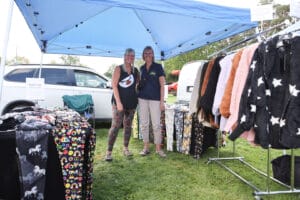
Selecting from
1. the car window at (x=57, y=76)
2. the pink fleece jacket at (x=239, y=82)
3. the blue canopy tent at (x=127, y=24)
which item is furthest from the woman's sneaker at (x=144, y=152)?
the car window at (x=57, y=76)

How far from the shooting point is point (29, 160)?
1.78 m

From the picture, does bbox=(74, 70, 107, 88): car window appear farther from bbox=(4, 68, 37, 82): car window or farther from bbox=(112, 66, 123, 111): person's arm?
bbox=(112, 66, 123, 111): person's arm

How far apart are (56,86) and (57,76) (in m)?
0.28

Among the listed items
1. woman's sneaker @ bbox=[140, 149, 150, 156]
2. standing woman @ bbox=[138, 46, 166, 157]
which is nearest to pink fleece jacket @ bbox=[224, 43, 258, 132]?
standing woman @ bbox=[138, 46, 166, 157]

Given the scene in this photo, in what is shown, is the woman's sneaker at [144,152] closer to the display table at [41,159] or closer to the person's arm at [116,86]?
the person's arm at [116,86]

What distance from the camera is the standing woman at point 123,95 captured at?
12.9ft

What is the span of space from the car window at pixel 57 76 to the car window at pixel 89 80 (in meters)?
0.17

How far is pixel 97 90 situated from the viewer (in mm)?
6637

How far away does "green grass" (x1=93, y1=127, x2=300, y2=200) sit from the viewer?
9.32 feet

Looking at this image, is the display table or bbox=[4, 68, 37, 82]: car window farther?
bbox=[4, 68, 37, 82]: car window

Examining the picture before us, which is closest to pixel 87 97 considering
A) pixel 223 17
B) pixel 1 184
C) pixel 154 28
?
pixel 154 28

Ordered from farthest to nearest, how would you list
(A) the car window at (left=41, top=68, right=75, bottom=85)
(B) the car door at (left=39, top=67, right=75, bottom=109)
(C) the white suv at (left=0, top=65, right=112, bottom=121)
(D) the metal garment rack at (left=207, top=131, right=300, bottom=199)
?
1. (A) the car window at (left=41, top=68, right=75, bottom=85)
2. (B) the car door at (left=39, top=67, right=75, bottom=109)
3. (C) the white suv at (left=0, top=65, right=112, bottom=121)
4. (D) the metal garment rack at (left=207, top=131, right=300, bottom=199)

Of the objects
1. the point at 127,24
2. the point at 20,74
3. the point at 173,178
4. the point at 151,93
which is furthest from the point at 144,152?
the point at 20,74

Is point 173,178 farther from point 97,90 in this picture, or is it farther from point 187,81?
point 97,90
